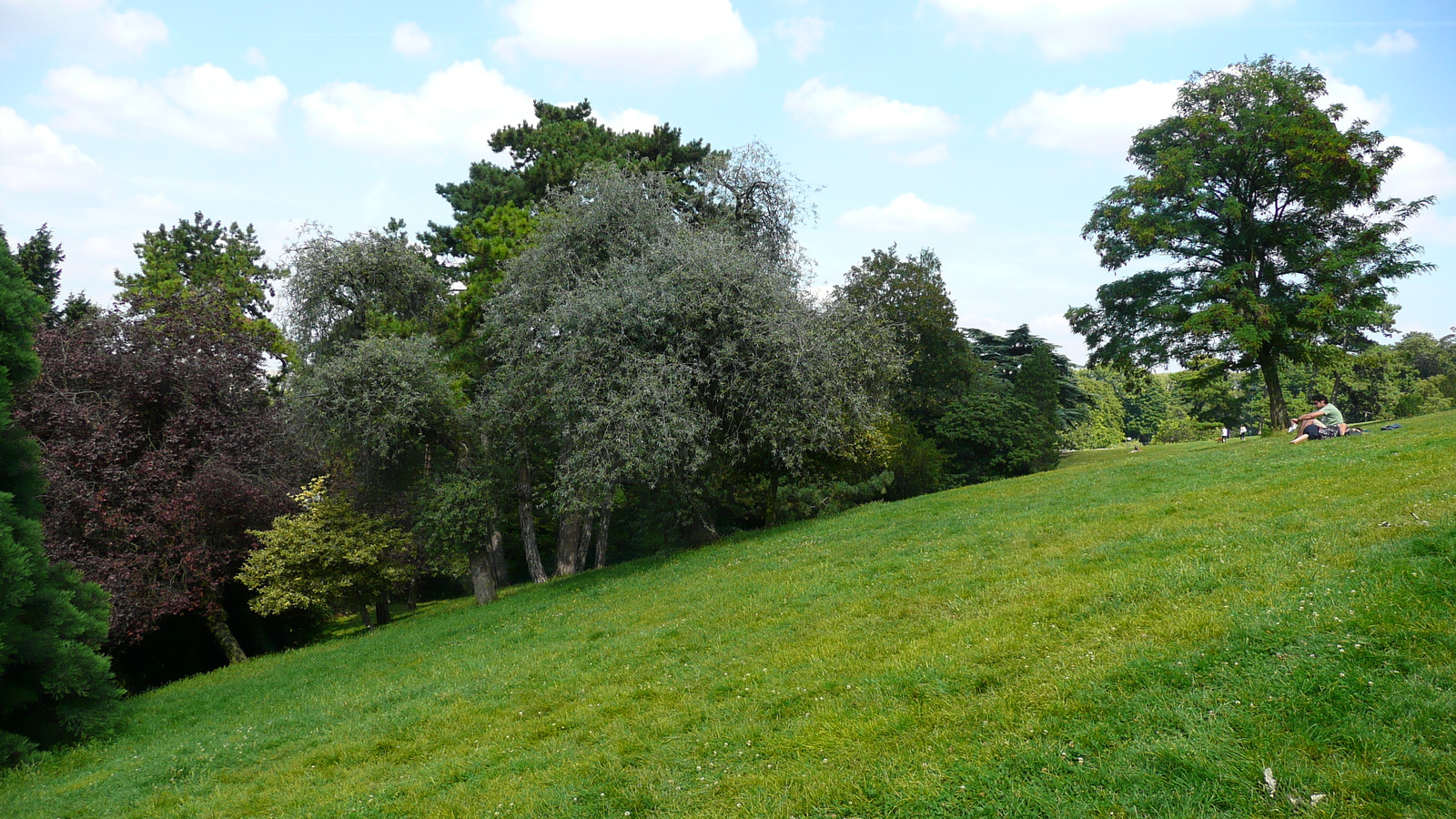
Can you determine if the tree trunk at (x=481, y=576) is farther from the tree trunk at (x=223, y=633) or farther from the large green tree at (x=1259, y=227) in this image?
the large green tree at (x=1259, y=227)

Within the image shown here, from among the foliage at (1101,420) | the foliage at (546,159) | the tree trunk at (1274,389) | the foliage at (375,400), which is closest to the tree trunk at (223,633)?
the foliage at (375,400)

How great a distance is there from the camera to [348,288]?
22312 mm

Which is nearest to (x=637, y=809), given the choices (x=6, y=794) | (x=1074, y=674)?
(x=1074, y=674)

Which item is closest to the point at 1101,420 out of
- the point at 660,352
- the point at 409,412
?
the point at 660,352

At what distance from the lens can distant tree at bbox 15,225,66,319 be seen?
28.4 m

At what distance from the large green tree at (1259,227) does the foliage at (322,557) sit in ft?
97.4

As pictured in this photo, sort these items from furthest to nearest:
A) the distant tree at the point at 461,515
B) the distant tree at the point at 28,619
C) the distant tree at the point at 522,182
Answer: the distant tree at the point at 522,182
the distant tree at the point at 461,515
the distant tree at the point at 28,619

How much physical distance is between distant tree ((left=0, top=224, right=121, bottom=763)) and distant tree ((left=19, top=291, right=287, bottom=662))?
5.76m

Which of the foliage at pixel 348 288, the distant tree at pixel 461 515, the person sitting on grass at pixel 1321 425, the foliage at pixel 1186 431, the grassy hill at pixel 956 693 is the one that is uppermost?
the foliage at pixel 348 288

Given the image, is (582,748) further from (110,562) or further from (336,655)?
(110,562)

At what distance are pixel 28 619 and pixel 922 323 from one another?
38.5 metres

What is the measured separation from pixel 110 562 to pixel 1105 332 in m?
37.1

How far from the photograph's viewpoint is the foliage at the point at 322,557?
20.1 metres

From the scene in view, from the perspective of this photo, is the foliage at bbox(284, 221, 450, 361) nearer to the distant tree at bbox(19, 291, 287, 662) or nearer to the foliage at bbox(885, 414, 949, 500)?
the distant tree at bbox(19, 291, 287, 662)
